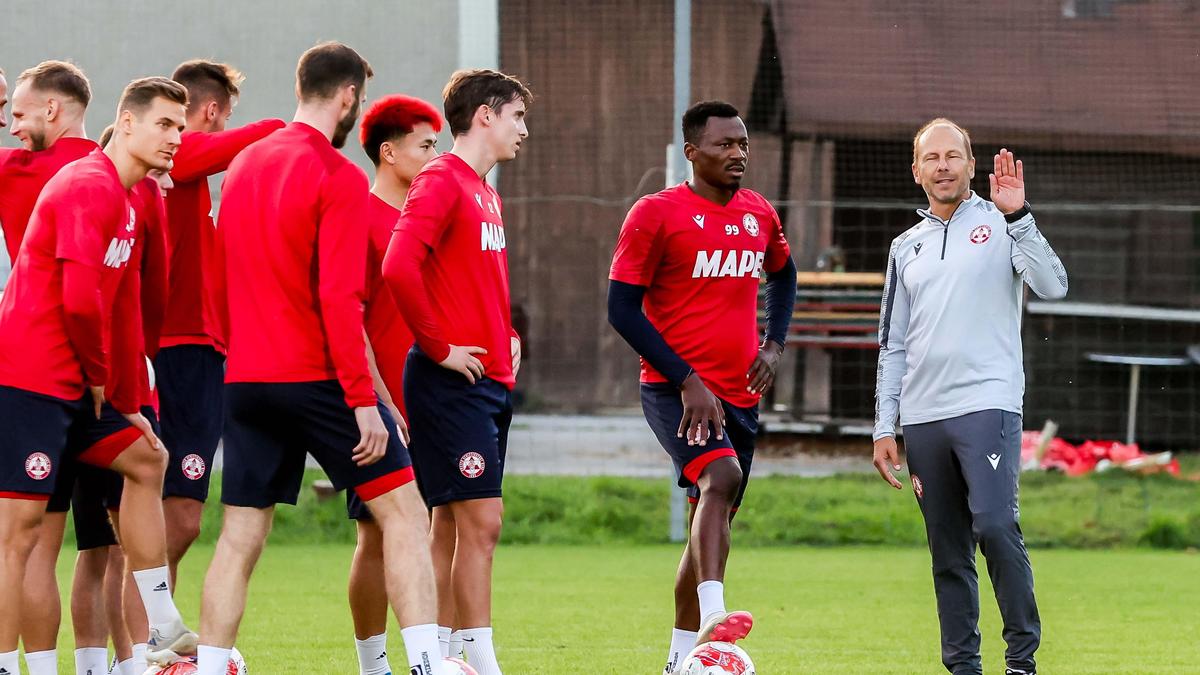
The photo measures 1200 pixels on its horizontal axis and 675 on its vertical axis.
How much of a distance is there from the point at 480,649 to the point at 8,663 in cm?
156

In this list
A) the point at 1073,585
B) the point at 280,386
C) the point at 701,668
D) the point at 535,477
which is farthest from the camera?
the point at 535,477

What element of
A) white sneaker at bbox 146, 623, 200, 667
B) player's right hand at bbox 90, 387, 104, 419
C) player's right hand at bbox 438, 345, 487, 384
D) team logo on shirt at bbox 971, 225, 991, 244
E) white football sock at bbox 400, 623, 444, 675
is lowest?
white sneaker at bbox 146, 623, 200, 667

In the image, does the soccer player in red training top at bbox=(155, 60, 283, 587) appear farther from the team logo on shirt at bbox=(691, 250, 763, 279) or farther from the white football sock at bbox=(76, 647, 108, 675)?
the team logo on shirt at bbox=(691, 250, 763, 279)

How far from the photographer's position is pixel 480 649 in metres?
5.61

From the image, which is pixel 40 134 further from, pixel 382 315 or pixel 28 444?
pixel 382 315

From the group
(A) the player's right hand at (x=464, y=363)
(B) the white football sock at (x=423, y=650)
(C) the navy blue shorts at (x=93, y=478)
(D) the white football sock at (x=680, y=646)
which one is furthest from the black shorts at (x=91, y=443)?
(D) the white football sock at (x=680, y=646)

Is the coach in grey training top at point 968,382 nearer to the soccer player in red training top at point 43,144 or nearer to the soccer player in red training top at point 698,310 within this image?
the soccer player in red training top at point 698,310

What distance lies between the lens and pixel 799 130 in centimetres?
1587

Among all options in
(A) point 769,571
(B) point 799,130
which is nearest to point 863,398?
(B) point 799,130

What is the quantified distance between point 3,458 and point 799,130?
11612 mm

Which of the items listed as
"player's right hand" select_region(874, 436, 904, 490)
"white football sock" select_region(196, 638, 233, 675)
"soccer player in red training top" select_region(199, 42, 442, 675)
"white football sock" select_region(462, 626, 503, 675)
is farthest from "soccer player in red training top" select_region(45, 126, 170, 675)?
"player's right hand" select_region(874, 436, 904, 490)

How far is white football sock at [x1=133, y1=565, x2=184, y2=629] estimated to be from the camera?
5539mm

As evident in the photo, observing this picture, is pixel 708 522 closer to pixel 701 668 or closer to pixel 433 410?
pixel 701 668

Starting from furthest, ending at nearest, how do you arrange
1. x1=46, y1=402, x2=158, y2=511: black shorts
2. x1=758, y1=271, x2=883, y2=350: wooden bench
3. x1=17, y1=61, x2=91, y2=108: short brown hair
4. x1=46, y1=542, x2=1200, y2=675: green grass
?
x1=758, y1=271, x2=883, y2=350: wooden bench
x1=46, y1=542, x2=1200, y2=675: green grass
x1=17, y1=61, x2=91, y2=108: short brown hair
x1=46, y1=402, x2=158, y2=511: black shorts
